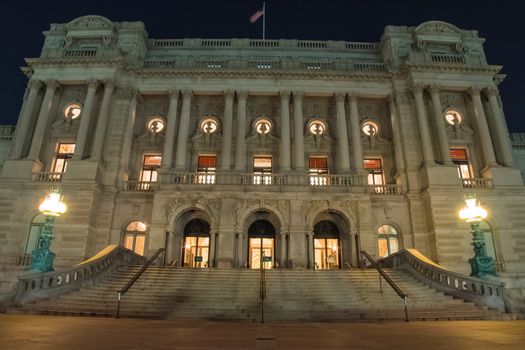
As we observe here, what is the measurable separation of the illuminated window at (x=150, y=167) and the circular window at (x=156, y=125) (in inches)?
87.6

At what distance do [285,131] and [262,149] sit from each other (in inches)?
97.4

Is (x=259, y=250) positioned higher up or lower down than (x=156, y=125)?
lower down

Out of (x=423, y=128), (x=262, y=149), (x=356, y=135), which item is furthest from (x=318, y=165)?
(x=423, y=128)

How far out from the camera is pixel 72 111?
27.7 m

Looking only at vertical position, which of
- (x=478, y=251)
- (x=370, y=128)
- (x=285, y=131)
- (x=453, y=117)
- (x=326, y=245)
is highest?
(x=453, y=117)

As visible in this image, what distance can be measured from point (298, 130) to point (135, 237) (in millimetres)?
14380

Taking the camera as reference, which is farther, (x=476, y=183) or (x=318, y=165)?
(x=318, y=165)

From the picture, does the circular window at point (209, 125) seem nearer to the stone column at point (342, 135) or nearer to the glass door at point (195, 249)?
the glass door at point (195, 249)

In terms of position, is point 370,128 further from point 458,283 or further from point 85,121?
point 85,121

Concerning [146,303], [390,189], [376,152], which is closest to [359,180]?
[390,189]

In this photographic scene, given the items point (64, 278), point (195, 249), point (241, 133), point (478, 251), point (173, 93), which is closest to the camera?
point (64, 278)

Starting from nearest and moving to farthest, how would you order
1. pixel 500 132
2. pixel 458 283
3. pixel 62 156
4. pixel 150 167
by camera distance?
pixel 458 283 → pixel 500 132 → pixel 62 156 → pixel 150 167

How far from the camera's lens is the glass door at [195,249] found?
972 inches

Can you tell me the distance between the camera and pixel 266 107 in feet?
95.8
